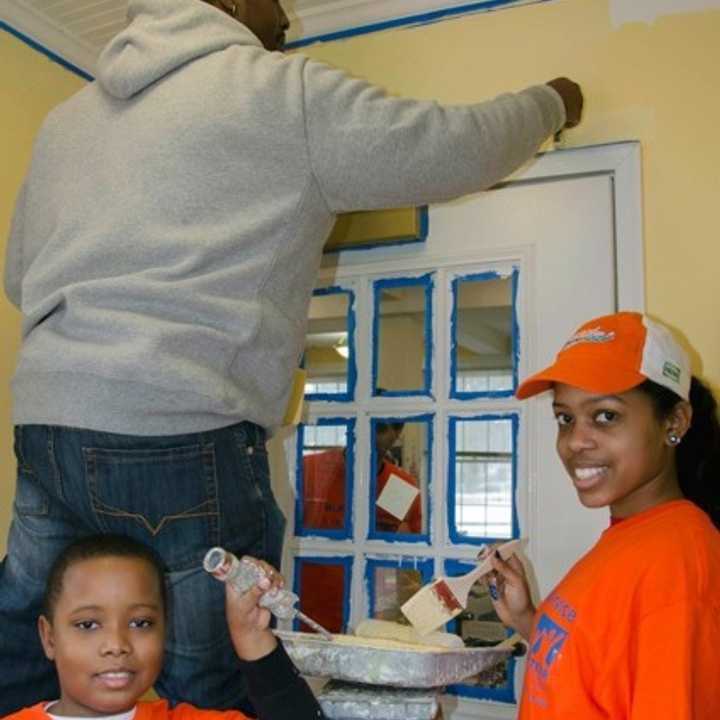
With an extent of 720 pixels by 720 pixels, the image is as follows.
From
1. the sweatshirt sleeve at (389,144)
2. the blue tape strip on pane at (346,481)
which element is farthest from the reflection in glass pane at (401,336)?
the sweatshirt sleeve at (389,144)

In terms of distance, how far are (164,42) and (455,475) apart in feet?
3.36

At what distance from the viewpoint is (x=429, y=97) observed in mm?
1944

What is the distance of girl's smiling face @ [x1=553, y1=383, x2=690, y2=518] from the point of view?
1199 millimetres

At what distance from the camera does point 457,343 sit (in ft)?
6.00

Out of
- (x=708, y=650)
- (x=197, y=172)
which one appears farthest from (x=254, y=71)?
(x=708, y=650)

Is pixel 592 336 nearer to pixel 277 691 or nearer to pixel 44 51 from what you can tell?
pixel 277 691

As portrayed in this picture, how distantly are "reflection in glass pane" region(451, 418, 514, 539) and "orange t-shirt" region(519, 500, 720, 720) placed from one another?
22.7 inches

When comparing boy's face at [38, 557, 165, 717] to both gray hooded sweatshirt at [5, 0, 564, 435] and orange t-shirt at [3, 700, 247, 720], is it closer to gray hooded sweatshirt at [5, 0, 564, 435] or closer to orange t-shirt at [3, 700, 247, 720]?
orange t-shirt at [3, 700, 247, 720]

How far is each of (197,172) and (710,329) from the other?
996 mm

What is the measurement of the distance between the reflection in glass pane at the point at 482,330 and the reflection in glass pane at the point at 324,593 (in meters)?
0.48

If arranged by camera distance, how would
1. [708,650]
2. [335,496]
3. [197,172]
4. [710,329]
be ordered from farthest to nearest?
1. [335,496]
2. [710,329]
3. [197,172]
4. [708,650]

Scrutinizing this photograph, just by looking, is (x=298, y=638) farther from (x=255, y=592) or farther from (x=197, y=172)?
(x=197, y=172)

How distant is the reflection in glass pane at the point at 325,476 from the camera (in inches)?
75.0

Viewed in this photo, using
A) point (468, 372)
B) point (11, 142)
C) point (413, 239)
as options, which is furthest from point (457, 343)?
point (11, 142)
